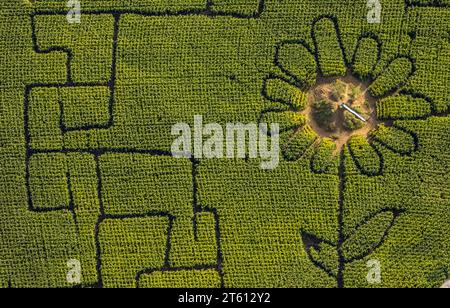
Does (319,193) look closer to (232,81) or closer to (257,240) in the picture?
(257,240)

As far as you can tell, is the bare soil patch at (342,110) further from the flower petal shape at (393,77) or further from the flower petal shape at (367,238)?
the flower petal shape at (367,238)

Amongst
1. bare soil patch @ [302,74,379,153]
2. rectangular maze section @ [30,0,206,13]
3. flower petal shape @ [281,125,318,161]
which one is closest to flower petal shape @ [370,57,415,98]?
bare soil patch @ [302,74,379,153]

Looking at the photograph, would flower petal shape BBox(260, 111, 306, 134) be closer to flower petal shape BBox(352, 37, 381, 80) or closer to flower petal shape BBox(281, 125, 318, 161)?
flower petal shape BBox(281, 125, 318, 161)

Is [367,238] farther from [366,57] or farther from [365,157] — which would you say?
[366,57]

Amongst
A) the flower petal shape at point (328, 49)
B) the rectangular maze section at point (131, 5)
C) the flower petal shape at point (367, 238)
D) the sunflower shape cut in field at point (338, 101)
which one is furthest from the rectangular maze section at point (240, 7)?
the flower petal shape at point (367, 238)
